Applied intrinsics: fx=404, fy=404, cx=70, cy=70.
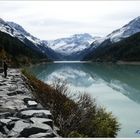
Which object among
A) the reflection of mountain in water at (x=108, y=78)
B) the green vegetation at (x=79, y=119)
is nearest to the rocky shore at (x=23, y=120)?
the green vegetation at (x=79, y=119)

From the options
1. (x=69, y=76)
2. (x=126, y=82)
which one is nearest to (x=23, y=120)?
(x=126, y=82)

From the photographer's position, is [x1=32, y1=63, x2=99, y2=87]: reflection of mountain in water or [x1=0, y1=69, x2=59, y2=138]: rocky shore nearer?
[x1=0, y1=69, x2=59, y2=138]: rocky shore

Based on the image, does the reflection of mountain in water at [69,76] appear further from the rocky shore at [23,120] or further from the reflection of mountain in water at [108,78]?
the rocky shore at [23,120]

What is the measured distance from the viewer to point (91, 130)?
49.0 ft

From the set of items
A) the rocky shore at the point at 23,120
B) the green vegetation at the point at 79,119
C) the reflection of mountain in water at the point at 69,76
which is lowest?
the reflection of mountain in water at the point at 69,76

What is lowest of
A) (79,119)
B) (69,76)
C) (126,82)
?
(69,76)

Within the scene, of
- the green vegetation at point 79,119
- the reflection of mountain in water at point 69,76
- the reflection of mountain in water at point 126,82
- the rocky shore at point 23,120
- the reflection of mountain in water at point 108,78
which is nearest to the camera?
the rocky shore at point 23,120

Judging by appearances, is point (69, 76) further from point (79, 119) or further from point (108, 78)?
point (79, 119)

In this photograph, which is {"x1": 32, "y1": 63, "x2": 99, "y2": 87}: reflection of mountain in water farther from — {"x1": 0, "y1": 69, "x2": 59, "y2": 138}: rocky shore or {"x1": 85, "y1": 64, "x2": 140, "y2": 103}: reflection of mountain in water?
{"x1": 0, "y1": 69, "x2": 59, "y2": 138}: rocky shore

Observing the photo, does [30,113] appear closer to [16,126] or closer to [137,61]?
[16,126]

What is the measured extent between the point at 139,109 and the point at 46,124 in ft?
63.5

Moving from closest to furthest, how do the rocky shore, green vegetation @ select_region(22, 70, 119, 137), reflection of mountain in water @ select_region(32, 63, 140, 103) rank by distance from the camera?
the rocky shore, green vegetation @ select_region(22, 70, 119, 137), reflection of mountain in water @ select_region(32, 63, 140, 103)

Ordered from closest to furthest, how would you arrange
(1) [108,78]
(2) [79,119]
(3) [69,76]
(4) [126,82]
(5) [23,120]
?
1. (5) [23,120]
2. (2) [79,119]
3. (4) [126,82]
4. (1) [108,78]
5. (3) [69,76]

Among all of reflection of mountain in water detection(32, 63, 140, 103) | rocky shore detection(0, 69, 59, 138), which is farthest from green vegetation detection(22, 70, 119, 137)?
reflection of mountain in water detection(32, 63, 140, 103)
